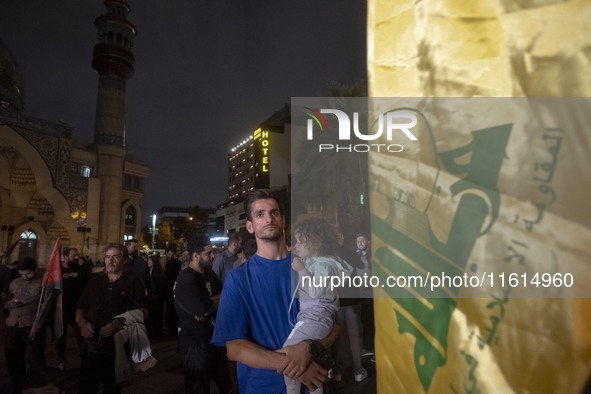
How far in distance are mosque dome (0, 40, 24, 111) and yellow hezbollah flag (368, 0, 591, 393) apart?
3535cm

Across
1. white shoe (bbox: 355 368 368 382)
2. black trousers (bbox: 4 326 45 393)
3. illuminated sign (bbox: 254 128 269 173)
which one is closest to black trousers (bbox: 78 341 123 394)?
black trousers (bbox: 4 326 45 393)

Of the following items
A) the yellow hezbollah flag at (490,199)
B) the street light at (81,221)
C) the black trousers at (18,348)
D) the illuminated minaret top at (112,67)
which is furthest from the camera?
the illuminated minaret top at (112,67)

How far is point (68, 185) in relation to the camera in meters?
27.1

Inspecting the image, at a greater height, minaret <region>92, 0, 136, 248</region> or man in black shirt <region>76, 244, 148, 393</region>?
minaret <region>92, 0, 136, 248</region>

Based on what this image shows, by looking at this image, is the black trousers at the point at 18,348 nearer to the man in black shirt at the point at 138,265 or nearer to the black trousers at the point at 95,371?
the black trousers at the point at 95,371

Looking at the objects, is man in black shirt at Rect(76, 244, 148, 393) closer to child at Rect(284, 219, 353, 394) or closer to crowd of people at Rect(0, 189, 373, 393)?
crowd of people at Rect(0, 189, 373, 393)

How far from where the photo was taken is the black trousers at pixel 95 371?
3.35 meters

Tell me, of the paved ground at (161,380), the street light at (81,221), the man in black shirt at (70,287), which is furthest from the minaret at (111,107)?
the paved ground at (161,380)

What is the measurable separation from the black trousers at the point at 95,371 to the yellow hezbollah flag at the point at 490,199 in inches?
133

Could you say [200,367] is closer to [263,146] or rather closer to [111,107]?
[263,146]

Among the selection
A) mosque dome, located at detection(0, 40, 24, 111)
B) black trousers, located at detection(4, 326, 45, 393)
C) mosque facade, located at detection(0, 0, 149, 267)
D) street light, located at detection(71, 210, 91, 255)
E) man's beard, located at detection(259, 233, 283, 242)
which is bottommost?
black trousers, located at detection(4, 326, 45, 393)

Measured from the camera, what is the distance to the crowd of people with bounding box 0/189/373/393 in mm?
1677

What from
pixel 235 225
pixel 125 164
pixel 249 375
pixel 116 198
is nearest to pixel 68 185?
pixel 116 198

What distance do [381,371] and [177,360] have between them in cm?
570
